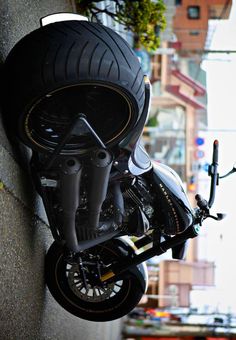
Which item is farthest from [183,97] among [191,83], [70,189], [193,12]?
[70,189]

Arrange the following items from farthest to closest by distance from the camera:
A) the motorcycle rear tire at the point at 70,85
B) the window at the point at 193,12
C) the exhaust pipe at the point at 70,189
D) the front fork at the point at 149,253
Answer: the window at the point at 193,12, the front fork at the point at 149,253, the exhaust pipe at the point at 70,189, the motorcycle rear tire at the point at 70,85

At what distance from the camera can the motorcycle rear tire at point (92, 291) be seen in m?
5.35

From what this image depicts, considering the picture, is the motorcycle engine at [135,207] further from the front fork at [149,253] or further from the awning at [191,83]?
the awning at [191,83]

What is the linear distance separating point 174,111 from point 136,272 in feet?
101

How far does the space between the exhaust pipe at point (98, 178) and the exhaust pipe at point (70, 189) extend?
8cm

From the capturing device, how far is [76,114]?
13.6ft

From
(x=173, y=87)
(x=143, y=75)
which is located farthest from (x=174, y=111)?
(x=143, y=75)

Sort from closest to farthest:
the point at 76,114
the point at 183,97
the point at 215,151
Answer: the point at 76,114 → the point at 215,151 → the point at 183,97

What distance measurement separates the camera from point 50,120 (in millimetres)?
4223

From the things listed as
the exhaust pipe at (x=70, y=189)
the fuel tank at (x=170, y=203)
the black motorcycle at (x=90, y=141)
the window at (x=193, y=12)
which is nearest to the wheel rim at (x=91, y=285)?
the black motorcycle at (x=90, y=141)

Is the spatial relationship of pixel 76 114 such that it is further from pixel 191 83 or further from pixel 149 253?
pixel 191 83

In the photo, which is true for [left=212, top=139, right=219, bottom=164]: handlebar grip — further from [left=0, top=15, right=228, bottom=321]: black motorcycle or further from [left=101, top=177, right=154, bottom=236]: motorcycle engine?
[left=101, top=177, right=154, bottom=236]: motorcycle engine

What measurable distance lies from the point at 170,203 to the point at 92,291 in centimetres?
98

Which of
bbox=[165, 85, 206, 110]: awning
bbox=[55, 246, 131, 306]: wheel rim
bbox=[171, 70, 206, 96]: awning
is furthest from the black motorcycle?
bbox=[165, 85, 206, 110]: awning
